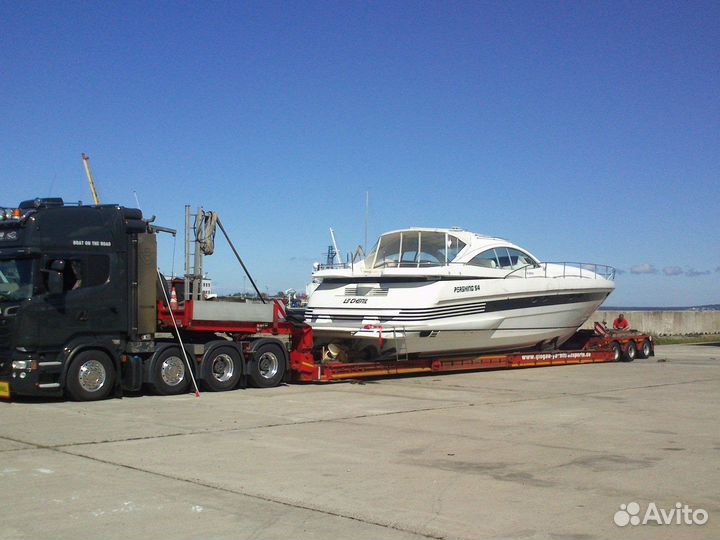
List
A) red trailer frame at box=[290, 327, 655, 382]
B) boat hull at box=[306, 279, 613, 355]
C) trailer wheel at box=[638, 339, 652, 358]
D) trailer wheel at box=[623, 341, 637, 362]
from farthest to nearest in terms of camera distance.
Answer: trailer wheel at box=[638, 339, 652, 358] → trailer wheel at box=[623, 341, 637, 362] → boat hull at box=[306, 279, 613, 355] → red trailer frame at box=[290, 327, 655, 382]

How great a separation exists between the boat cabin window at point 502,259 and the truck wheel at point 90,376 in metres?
9.08

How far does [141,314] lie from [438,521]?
9.76 metres

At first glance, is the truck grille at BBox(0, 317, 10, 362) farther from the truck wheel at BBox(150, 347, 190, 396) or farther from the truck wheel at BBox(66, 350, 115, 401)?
the truck wheel at BBox(150, 347, 190, 396)

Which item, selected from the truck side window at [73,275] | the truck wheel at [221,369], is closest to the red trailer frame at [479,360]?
the truck wheel at [221,369]

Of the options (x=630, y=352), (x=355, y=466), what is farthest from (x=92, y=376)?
(x=630, y=352)

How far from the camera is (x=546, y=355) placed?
72.8ft

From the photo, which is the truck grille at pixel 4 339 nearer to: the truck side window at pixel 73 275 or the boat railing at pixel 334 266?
the truck side window at pixel 73 275

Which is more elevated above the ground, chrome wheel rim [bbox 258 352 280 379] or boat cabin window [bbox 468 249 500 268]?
boat cabin window [bbox 468 249 500 268]

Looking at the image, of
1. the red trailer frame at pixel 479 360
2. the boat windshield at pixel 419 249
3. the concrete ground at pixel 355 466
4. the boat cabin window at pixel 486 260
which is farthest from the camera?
the boat cabin window at pixel 486 260

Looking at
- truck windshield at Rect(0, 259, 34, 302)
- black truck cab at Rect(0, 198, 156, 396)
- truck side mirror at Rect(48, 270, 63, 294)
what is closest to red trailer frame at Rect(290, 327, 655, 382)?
black truck cab at Rect(0, 198, 156, 396)

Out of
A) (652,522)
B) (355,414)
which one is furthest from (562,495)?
(355,414)

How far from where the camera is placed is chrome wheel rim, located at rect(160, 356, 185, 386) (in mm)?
15220

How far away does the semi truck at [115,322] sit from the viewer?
13.6m

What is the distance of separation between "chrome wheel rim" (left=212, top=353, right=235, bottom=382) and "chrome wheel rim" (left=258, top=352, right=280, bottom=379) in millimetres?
747
